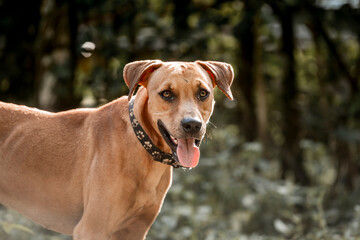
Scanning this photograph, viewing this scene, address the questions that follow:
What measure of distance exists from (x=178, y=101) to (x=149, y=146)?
325 mm

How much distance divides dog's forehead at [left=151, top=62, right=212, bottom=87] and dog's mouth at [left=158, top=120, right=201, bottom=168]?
260 millimetres

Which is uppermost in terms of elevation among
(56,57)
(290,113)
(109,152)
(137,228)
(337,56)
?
(109,152)

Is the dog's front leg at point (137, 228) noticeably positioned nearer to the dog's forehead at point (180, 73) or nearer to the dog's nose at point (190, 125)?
the dog's nose at point (190, 125)

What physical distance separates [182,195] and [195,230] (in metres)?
0.92

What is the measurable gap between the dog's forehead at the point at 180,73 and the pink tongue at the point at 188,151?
0.35 meters

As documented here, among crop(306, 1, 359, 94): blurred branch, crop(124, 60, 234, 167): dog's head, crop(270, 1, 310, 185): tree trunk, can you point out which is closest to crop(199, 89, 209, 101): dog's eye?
crop(124, 60, 234, 167): dog's head

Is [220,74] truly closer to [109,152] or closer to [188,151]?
[188,151]

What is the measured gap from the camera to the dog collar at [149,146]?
3.13 meters

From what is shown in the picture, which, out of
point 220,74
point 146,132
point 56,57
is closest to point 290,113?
point 56,57

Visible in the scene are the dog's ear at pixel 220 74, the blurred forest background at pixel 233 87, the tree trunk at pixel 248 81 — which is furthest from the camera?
the tree trunk at pixel 248 81

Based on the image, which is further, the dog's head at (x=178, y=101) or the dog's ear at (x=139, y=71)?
the dog's ear at (x=139, y=71)

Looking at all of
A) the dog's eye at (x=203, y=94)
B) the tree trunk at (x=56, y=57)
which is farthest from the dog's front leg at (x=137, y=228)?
the tree trunk at (x=56, y=57)

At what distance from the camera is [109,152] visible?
317 cm

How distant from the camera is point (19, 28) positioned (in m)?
6.82
